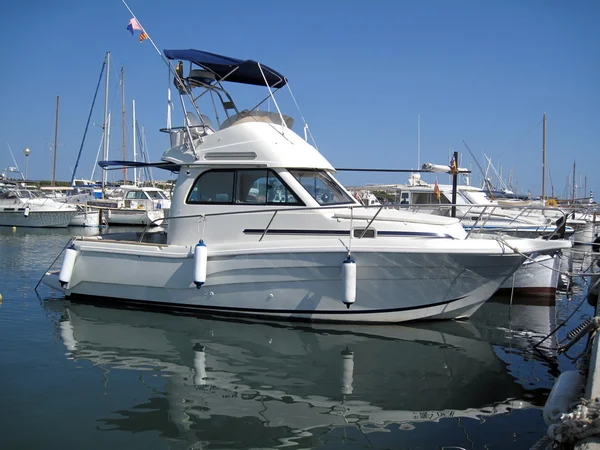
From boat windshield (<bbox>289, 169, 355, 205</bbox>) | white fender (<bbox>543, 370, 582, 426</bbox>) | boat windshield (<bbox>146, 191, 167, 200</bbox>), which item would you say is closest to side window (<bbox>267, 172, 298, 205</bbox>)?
boat windshield (<bbox>289, 169, 355, 205</bbox>)

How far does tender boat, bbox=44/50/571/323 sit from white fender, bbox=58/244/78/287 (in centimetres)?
2

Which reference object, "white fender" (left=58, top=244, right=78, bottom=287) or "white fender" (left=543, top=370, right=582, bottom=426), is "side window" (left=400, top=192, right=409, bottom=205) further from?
"white fender" (left=543, top=370, right=582, bottom=426)

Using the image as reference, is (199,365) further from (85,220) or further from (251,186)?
(85,220)

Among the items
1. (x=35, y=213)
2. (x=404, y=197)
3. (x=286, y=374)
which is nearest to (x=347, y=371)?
(x=286, y=374)

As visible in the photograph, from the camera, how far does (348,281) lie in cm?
730

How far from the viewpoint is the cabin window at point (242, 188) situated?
8.53 metres

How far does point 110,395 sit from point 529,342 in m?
5.88

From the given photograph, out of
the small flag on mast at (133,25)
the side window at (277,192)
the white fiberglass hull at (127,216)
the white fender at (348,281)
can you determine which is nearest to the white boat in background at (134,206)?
the white fiberglass hull at (127,216)

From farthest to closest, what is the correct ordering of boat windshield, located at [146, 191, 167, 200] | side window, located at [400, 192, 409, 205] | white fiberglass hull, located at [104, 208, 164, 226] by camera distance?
boat windshield, located at [146, 191, 167, 200]
white fiberglass hull, located at [104, 208, 164, 226]
side window, located at [400, 192, 409, 205]

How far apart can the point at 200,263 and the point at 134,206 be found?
27.2 metres

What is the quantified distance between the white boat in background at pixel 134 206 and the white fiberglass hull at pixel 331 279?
71.4 ft

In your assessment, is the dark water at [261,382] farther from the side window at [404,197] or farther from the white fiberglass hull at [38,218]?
the white fiberglass hull at [38,218]

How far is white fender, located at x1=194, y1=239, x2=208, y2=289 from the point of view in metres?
7.98

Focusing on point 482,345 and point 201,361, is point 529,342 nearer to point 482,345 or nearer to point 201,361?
point 482,345
